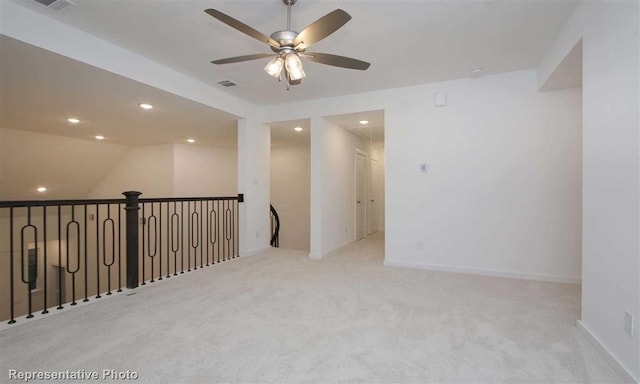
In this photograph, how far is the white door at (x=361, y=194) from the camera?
6.17 m

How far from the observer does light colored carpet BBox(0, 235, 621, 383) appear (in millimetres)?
1695

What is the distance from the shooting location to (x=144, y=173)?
7.35m

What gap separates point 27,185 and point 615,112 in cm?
955

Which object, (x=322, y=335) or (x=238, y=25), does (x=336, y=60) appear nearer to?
(x=238, y=25)

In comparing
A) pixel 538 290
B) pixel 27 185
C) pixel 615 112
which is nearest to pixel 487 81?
pixel 615 112

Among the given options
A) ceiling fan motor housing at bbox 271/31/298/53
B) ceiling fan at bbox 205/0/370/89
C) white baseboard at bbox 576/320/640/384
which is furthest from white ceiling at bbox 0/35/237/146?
white baseboard at bbox 576/320/640/384

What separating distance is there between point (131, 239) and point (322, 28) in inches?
118

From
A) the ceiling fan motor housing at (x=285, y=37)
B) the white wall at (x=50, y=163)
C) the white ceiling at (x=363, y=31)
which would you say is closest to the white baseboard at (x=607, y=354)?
the white ceiling at (x=363, y=31)

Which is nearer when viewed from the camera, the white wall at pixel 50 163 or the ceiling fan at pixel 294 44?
the ceiling fan at pixel 294 44

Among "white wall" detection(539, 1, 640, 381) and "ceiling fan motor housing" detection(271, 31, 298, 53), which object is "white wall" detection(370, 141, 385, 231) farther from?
"ceiling fan motor housing" detection(271, 31, 298, 53)

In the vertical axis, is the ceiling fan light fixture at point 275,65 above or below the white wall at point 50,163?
above

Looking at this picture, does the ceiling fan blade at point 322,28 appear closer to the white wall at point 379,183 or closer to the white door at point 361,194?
the white door at point 361,194

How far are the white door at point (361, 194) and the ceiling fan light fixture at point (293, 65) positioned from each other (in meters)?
4.04

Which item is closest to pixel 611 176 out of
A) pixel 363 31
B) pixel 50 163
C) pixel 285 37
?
pixel 363 31
